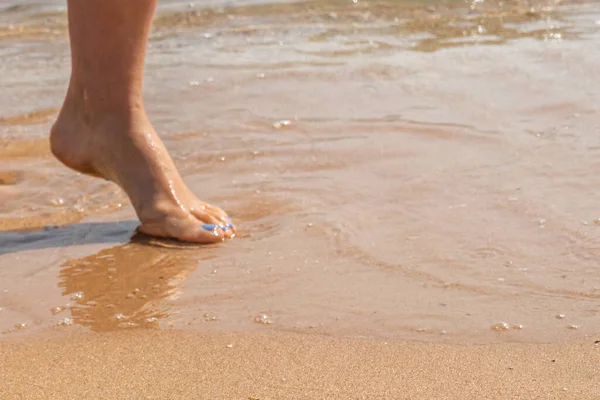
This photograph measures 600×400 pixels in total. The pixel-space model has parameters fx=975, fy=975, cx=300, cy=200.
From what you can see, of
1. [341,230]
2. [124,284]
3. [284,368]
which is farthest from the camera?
[341,230]

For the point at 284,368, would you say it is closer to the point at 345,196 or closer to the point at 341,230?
the point at 341,230

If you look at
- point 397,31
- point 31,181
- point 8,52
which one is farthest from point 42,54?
point 31,181

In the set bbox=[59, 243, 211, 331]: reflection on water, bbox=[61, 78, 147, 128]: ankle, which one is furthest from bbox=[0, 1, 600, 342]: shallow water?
bbox=[61, 78, 147, 128]: ankle

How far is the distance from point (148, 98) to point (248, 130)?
2.26 feet

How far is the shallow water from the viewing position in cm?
190

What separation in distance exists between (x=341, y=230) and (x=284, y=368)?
2.40 ft

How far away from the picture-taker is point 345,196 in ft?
8.43

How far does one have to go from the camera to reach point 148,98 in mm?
3752

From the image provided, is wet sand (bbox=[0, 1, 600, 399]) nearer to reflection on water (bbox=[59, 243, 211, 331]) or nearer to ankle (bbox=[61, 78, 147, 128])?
reflection on water (bbox=[59, 243, 211, 331])

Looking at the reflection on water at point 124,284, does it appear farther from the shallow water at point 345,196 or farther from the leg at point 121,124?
the leg at point 121,124

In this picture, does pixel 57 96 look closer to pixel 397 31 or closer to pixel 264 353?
pixel 397 31

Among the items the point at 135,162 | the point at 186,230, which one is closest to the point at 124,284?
the point at 186,230

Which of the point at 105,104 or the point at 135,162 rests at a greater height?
the point at 105,104

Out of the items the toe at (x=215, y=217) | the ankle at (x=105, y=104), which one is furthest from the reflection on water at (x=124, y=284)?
the ankle at (x=105, y=104)
